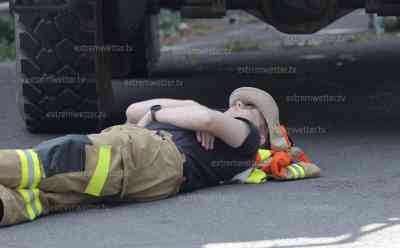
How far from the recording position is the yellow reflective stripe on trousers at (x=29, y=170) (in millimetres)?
3893

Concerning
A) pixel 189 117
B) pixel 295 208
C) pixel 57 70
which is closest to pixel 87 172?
pixel 189 117

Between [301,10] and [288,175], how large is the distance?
1.50m

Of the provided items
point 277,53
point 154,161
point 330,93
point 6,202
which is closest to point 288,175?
point 154,161

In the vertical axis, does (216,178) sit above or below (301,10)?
below

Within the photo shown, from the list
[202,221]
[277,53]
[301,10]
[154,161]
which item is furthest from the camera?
[277,53]

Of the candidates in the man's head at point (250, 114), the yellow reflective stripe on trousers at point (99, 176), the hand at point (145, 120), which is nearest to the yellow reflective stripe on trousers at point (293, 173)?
the man's head at point (250, 114)

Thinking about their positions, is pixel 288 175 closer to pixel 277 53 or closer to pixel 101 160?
pixel 101 160

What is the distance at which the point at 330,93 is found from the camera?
7164 millimetres

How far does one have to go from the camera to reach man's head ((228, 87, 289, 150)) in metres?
4.53

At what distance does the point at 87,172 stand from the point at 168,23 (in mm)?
9865

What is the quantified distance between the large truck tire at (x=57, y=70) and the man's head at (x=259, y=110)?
4.61ft

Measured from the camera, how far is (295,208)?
407 centimetres

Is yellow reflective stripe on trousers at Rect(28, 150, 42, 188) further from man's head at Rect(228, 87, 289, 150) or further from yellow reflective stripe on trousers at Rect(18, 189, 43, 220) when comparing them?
man's head at Rect(228, 87, 289, 150)

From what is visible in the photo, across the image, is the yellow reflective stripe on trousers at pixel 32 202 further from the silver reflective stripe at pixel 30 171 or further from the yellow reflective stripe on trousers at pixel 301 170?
the yellow reflective stripe on trousers at pixel 301 170
